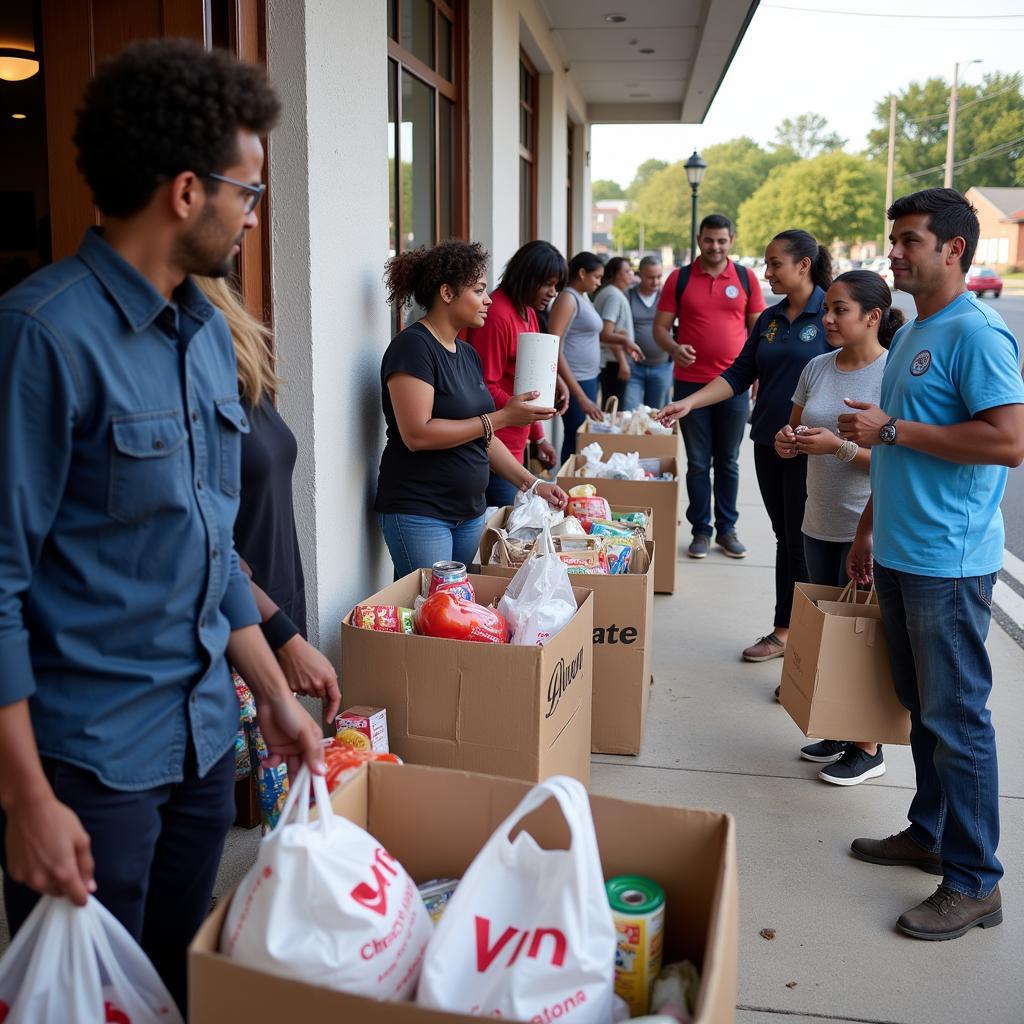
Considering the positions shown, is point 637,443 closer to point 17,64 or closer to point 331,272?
point 331,272

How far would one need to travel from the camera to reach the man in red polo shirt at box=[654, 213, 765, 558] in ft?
21.5

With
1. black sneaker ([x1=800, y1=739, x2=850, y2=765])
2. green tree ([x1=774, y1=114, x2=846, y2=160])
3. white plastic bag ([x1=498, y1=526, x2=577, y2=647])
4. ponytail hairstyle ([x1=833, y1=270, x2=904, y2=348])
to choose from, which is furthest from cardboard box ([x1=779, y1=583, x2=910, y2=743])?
green tree ([x1=774, y1=114, x2=846, y2=160])

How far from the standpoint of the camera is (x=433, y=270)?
364 centimetres

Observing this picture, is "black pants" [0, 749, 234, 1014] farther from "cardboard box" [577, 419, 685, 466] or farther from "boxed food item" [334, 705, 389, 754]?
"cardboard box" [577, 419, 685, 466]

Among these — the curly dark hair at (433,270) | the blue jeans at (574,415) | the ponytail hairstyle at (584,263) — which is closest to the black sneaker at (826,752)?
the curly dark hair at (433,270)

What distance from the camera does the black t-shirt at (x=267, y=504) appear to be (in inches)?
98.3

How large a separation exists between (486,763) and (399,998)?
4.64 ft

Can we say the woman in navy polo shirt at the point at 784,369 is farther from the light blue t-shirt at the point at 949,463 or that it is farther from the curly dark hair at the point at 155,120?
the curly dark hair at the point at 155,120

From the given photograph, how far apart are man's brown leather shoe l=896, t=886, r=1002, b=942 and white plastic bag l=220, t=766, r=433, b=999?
1.86 meters

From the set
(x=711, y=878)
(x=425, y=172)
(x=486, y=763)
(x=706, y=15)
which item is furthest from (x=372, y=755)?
(x=706, y=15)

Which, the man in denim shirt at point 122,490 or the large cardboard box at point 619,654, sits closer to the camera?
the man in denim shirt at point 122,490

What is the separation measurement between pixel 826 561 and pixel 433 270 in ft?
5.98

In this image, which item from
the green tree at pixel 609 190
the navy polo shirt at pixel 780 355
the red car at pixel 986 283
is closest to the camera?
the navy polo shirt at pixel 780 355

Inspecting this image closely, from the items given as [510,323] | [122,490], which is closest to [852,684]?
[510,323]
